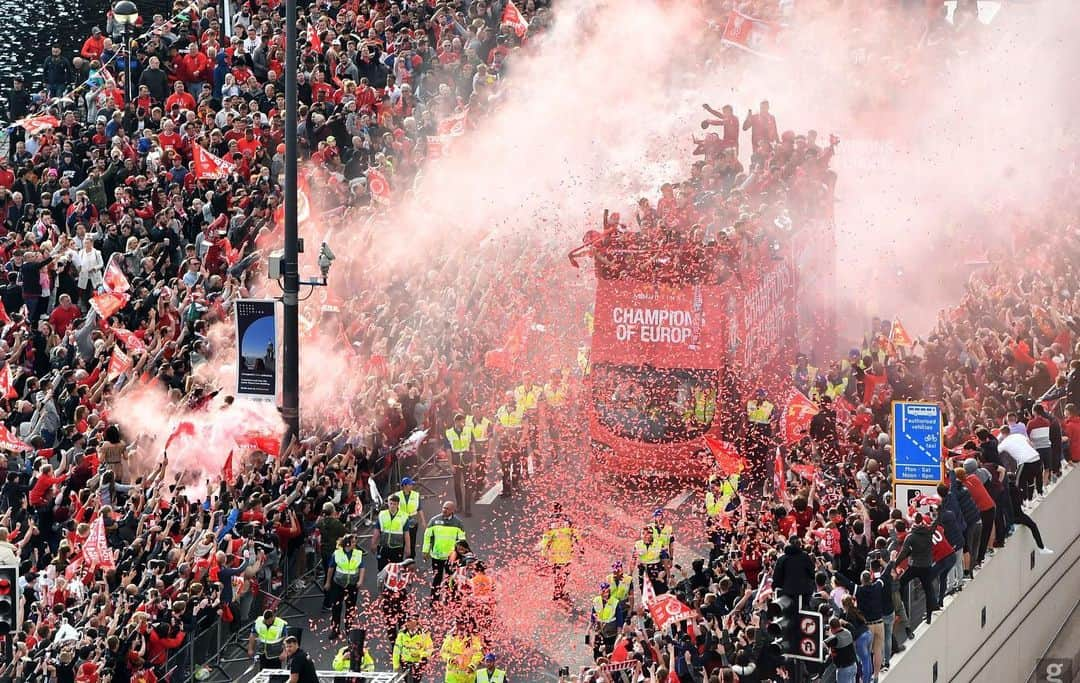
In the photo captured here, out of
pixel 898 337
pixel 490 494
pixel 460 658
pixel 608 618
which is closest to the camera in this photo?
pixel 460 658

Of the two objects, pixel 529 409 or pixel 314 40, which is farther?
pixel 314 40

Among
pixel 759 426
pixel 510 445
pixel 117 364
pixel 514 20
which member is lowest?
pixel 510 445

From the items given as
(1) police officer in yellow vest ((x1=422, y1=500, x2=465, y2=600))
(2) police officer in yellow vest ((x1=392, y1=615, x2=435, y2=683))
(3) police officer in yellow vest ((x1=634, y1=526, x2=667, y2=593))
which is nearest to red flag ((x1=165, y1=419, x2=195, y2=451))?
(1) police officer in yellow vest ((x1=422, y1=500, x2=465, y2=600))

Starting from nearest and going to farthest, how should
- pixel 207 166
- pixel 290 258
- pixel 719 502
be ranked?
pixel 290 258
pixel 719 502
pixel 207 166

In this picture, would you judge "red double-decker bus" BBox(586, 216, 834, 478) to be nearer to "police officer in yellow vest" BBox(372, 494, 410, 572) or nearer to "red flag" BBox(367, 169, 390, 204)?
"police officer in yellow vest" BBox(372, 494, 410, 572)

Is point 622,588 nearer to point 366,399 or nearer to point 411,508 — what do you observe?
point 411,508

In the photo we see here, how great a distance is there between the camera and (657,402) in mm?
24641

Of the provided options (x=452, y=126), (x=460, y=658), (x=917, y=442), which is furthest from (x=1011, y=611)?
(x=452, y=126)

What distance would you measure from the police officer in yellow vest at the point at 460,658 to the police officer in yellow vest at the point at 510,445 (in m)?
5.60

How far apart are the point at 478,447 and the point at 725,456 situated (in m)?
3.16

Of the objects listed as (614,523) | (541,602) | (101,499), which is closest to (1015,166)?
(614,523)

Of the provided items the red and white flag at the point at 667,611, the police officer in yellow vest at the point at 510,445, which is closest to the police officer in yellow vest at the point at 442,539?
the red and white flag at the point at 667,611

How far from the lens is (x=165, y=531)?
21469mm

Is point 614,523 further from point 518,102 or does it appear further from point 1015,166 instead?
point 1015,166
